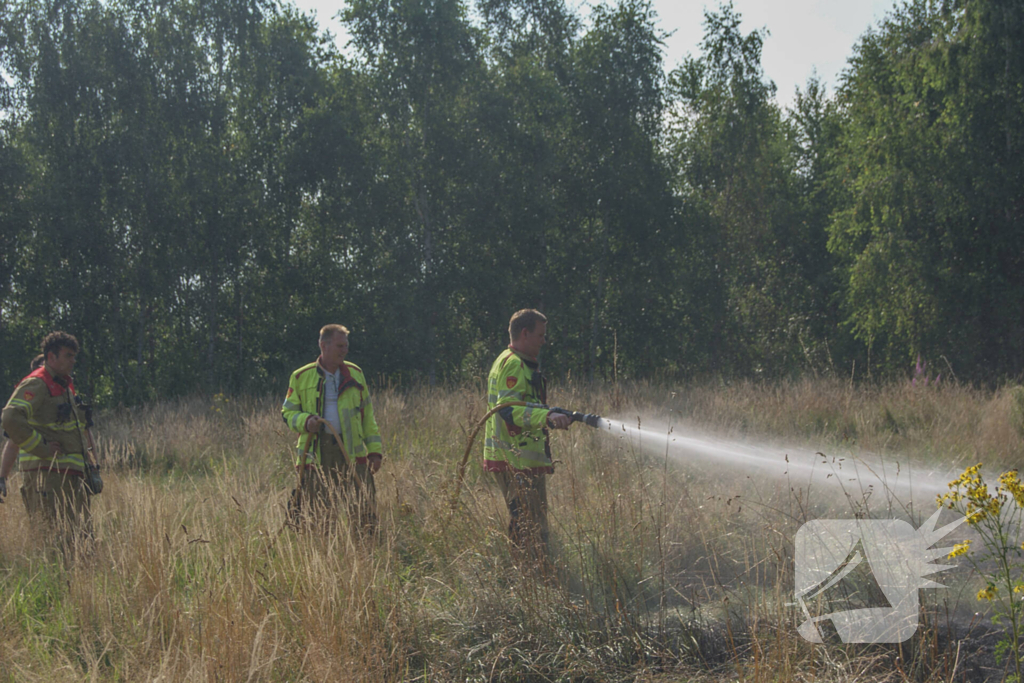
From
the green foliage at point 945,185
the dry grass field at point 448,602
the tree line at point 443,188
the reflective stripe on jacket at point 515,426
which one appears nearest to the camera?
the dry grass field at point 448,602

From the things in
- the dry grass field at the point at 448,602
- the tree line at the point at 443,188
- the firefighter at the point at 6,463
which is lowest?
the dry grass field at the point at 448,602

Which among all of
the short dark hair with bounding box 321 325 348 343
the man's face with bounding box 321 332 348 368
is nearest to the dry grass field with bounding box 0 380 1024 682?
the man's face with bounding box 321 332 348 368

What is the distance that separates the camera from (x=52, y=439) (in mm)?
4906

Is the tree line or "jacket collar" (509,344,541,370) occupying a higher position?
the tree line

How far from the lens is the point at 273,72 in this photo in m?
19.5

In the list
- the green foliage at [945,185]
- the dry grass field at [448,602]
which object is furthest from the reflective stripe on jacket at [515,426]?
the green foliage at [945,185]

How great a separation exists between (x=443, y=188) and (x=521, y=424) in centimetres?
1667

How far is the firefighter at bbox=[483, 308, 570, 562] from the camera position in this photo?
432 centimetres

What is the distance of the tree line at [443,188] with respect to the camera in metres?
16.7

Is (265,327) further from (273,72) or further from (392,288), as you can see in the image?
(273,72)

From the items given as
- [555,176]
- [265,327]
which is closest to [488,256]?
[555,176]

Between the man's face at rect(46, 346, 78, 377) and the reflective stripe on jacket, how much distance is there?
108 inches

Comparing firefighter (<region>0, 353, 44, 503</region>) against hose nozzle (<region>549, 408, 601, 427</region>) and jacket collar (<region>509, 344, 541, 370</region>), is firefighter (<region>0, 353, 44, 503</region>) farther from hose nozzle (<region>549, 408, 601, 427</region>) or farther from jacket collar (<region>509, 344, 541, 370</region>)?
hose nozzle (<region>549, 408, 601, 427</region>)

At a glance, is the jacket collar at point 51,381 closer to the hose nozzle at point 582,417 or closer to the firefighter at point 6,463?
the firefighter at point 6,463
